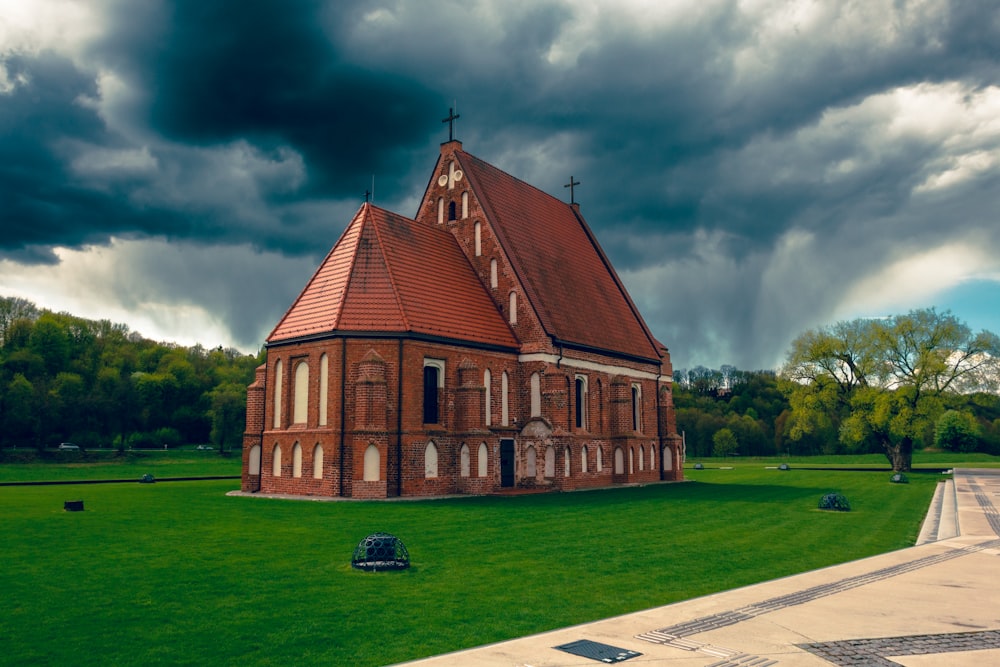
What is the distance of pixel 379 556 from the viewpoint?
1125 cm

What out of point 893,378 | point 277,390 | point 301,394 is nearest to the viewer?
point 301,394

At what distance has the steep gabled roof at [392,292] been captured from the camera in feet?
89.2

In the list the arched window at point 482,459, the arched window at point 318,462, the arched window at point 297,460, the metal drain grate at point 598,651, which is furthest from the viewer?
the arched window at point 482,459

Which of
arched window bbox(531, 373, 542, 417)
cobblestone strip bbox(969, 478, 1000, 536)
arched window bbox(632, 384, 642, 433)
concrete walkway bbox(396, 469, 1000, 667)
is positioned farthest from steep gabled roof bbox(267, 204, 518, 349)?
concrete walkway bbox(396, 469, 1000, 667)

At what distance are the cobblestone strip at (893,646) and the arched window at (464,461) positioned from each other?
69.5 ft

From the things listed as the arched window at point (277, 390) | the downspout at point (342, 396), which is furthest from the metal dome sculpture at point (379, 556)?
the arched window at point (277, 390)

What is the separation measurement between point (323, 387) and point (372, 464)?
12.0 feet

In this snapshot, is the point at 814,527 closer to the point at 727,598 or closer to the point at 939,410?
the point at 727,598

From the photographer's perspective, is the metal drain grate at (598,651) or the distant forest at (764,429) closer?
the metal drain grate at (598,651)

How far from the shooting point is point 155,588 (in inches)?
383

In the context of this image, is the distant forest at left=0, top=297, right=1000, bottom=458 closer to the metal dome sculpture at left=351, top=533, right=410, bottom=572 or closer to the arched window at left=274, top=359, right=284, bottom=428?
the arched window at left=274, top=359, right=284, bottom=428

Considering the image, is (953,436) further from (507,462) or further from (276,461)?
(276,461)

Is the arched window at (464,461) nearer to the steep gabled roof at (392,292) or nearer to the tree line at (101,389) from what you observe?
the steep gabled roof at (392,292)

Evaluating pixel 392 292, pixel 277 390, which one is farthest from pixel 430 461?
pixel 277 390
